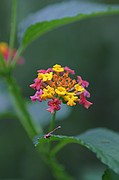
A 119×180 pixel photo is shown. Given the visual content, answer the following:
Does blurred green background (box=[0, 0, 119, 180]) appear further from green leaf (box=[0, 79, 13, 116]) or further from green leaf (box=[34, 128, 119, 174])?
green leaf (box=[34, 128, 119, 174])

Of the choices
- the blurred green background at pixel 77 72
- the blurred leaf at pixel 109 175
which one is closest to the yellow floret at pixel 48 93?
the blurred leaf at pixel 109 175

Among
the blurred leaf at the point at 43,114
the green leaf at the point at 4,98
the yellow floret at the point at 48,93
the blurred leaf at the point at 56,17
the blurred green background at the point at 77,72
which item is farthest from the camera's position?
the blurred green background at the point at 77,72

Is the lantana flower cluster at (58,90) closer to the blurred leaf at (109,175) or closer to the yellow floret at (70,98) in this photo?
the yellow floret at (70,98)

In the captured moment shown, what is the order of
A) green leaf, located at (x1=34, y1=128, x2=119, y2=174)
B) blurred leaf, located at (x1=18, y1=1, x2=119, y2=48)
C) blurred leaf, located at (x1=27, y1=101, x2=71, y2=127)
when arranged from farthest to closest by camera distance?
blurred leaf, located at (x1=27, y1=101, x2=71, y2=127) < blurred leaf, located at (x1=18, y1=1, x2=119, y2=48) < green leaf, located at (x1=34, y1=128, x2=119, y2=174)

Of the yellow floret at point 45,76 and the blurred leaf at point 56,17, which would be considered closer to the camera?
the yellow floret at point 45,76

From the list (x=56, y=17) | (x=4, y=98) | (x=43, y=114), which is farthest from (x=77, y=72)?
(x=56, y=17)

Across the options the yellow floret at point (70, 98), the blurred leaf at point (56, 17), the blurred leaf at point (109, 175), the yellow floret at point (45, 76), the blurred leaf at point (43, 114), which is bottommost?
the blurred leaf at point (109, 175)

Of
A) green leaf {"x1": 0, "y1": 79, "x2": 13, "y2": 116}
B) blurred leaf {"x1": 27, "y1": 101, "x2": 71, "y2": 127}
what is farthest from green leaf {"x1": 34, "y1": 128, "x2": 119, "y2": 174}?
green leaf {"x1": 0, "y1": 79, "x2": 13, "y2": 116}
